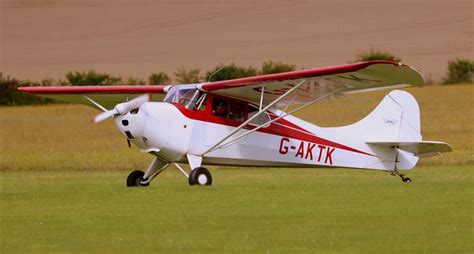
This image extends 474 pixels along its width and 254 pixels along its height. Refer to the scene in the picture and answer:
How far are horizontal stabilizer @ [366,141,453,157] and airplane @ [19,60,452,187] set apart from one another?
0.02m

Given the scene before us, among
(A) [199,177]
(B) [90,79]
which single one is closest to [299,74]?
(A) [199,177]

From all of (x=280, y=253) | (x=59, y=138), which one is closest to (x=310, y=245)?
(x=280, y=253)

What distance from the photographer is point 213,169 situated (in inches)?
1111

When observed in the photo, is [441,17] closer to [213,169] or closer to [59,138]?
[59,138]

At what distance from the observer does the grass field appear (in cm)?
1130

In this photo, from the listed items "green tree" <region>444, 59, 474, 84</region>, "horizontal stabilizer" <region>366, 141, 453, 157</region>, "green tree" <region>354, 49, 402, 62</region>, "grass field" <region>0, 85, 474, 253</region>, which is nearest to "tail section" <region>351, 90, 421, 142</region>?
"horizontal stabilizer" <region>366, 141, 453, 157</region>

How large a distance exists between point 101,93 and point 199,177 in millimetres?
3768

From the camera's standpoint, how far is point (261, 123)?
20.2 metres

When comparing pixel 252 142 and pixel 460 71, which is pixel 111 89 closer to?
pixel 252 142

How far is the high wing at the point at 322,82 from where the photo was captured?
17.5 meters

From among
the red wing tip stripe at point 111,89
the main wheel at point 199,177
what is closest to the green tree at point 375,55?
the red wing tip stripe at point 111,89

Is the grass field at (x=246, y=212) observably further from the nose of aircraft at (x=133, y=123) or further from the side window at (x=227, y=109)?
the side window at (x=227, y=109)

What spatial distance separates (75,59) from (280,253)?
64.0 m

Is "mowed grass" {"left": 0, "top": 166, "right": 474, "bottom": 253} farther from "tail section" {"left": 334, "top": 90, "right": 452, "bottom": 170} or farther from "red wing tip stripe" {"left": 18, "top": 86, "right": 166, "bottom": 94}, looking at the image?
"red wing tip stripe" {"left": 18, "top": 86, "right": 166, "bottom": 94}
